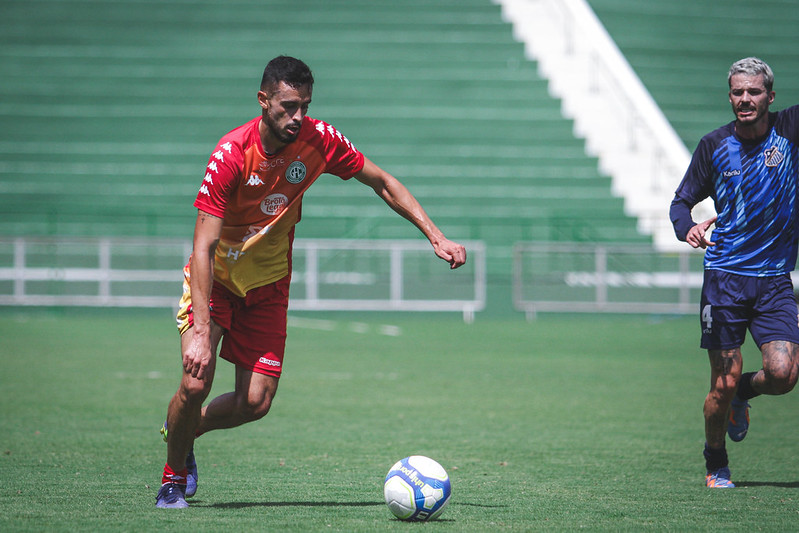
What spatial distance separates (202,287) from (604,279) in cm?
1613

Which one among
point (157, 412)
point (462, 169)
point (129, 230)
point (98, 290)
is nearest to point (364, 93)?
point (462, 169)

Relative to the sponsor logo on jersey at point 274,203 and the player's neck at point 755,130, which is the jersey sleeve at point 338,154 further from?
the player's neck at point 755,130

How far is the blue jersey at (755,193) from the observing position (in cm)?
585

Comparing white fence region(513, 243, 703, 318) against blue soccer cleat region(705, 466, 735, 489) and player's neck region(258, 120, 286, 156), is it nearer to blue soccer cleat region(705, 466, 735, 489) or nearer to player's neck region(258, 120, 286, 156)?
→ blue soccer cleat region(705, 466, 735, 489)

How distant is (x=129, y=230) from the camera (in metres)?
22.6

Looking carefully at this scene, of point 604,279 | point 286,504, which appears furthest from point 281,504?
point 604,279

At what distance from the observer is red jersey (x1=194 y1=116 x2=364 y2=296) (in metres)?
5.11

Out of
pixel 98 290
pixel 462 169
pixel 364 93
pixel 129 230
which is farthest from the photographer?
pixel 364 93

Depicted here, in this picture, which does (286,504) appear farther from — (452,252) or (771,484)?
(771,484)

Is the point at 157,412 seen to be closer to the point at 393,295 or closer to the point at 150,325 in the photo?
the point at 150,325

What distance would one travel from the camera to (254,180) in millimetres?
5242

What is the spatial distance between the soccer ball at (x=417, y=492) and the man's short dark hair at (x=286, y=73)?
1.87 meters

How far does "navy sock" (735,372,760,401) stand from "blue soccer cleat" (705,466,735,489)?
0.45 meters

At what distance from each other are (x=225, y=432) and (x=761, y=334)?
4103 mm
